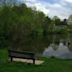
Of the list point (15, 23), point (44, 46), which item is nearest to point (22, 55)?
point (44, 46)

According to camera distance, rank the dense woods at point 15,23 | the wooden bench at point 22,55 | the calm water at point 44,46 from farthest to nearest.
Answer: the dense woods at point 15,23, the calm water at point 44,46, the wooden bench at point 22,55

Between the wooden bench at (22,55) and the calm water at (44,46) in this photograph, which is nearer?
the wooden bench at (22,55)

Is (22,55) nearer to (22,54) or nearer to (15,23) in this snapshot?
(22,54)

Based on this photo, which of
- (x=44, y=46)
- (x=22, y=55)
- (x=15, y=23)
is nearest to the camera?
(x=22, y=55)

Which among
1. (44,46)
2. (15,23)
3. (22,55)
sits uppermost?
(15,23)

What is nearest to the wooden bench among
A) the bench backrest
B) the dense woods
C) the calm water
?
the bench backrest

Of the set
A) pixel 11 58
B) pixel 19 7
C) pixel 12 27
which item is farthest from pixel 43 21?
pixel 11 58

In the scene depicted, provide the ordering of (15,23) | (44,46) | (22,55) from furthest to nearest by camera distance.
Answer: (15,23) < (44,46) < (22,55)

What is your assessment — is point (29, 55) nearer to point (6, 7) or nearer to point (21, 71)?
point (21, 71)

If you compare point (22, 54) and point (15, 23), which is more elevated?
point (15, 23)

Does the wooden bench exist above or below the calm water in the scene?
above

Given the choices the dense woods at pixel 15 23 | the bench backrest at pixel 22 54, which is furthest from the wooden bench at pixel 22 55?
the dense woods at pixel 15 23

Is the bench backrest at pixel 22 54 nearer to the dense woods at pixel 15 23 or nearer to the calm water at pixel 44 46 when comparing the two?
the calm water at pixel 44 46

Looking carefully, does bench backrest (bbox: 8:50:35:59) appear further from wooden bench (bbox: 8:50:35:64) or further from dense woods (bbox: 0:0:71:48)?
dense woods (bbox: 0:0:71:48)
